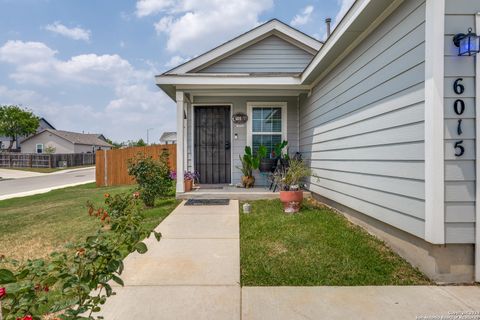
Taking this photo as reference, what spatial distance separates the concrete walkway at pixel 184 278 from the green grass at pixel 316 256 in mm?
206

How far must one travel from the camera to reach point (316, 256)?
3.26 metres

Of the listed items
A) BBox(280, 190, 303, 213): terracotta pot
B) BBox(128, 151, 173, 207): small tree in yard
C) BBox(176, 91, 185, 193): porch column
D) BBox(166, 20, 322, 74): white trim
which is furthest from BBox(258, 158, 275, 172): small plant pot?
BBox(166, 20, 322, 74): white trim

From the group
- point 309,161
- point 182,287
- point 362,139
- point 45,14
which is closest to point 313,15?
point 309,161

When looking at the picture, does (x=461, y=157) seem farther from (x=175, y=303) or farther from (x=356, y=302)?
(x=175, y=303)

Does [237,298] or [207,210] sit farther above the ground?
[207,210]

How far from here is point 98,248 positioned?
153 cm

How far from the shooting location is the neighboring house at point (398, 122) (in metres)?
2.62

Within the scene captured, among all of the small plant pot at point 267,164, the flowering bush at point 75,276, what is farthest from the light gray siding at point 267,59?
the flowering bush at point 75,276

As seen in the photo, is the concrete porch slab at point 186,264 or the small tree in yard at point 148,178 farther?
the small tree in yard at point 148,178

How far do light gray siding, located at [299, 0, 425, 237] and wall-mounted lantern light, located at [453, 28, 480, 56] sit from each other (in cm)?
27

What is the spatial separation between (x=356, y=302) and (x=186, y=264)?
1.63 meters

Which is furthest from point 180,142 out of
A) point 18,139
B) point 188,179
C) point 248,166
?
point 18,139

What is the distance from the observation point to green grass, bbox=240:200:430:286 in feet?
8.95

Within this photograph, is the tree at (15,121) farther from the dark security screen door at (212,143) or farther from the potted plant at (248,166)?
the potted plant at (248,166)
